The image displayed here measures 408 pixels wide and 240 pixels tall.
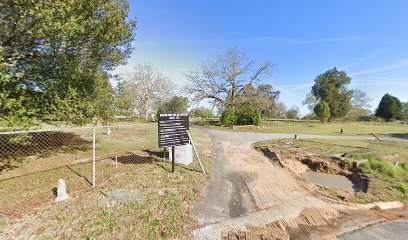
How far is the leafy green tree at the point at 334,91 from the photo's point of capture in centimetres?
4291

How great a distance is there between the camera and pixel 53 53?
20.3ft

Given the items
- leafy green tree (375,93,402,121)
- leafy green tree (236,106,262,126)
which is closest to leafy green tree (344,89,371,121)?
leafy green tree (375,93,402,121)

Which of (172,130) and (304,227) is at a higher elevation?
(172,130)

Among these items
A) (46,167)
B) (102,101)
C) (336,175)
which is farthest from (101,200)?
(336,175)

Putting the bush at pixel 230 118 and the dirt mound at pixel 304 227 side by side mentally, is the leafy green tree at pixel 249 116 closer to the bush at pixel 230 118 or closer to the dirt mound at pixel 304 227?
the bush at pixel 230 118

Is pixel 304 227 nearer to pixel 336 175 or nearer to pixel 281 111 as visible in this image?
pixel 336 175

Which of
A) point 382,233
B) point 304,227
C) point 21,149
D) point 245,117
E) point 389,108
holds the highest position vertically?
point 389,108

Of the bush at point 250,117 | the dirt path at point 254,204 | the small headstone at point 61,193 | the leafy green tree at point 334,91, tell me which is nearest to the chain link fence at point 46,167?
the small headstone at point 61,193

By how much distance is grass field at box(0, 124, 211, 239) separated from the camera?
3346 millimetres

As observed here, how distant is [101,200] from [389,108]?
69342 mm

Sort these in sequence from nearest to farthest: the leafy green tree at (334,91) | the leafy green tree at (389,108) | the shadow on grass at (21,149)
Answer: the shadow on grass at (21,149) → the leafy green tree at (334,91) → the leafy green tree at (389,108)

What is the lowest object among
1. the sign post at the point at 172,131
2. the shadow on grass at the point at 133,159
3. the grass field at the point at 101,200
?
the grass field at the point at 101,200

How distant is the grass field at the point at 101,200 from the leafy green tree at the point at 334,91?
48.3 metres

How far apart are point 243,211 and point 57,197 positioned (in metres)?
4.63
